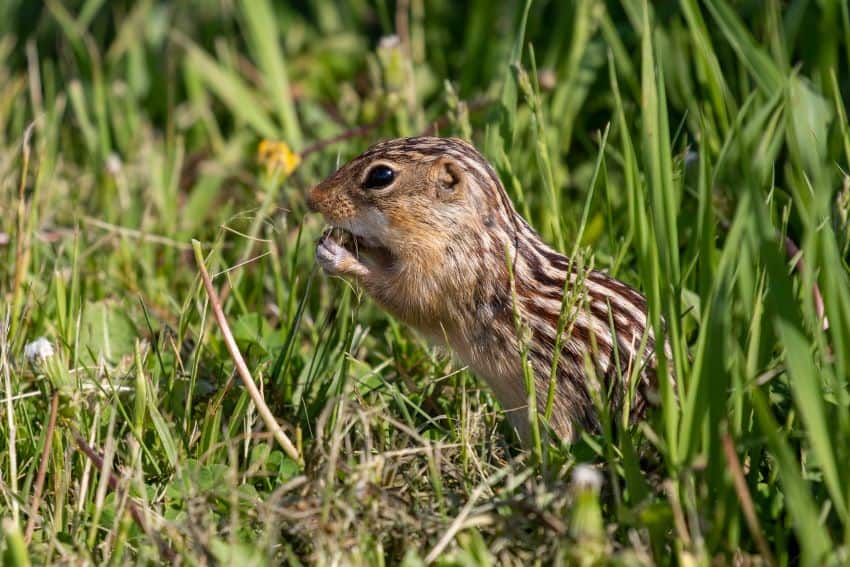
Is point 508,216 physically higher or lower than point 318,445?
higher

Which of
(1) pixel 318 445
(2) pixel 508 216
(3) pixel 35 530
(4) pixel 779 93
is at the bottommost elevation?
(3) pixel 35 530

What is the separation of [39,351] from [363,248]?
40.1 inches

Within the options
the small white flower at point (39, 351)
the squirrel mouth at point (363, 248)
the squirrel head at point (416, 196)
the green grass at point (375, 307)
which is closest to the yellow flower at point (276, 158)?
the green grass at point (375, 307)

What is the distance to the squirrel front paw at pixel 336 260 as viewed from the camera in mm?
3561

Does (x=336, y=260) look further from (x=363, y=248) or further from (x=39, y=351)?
(x=39, y=351)

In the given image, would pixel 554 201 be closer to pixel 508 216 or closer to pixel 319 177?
pixel 508 216

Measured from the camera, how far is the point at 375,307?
13.8ft

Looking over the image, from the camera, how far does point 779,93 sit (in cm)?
265

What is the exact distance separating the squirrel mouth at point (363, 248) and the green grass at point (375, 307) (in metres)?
0.14

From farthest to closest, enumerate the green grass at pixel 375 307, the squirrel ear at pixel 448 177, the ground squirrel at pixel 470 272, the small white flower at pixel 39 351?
the squirrel ear at pixel 448 177
the ground squirrel at pixel 470 272
the small white flower at pixel 39 351
the green grass at pixel 375 307

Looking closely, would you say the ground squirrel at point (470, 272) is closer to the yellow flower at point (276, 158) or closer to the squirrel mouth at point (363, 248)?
the squirrel mouth at point (363, 248)

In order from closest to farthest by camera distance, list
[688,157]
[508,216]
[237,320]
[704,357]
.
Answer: [704,357]
[508,216]
[237,320]
[688,157]

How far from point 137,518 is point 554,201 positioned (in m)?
1.56

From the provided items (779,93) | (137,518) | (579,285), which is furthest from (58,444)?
(779,93)
